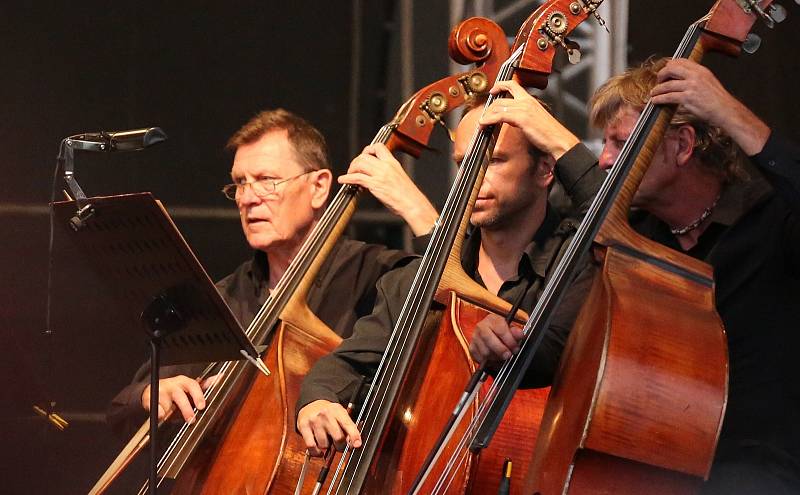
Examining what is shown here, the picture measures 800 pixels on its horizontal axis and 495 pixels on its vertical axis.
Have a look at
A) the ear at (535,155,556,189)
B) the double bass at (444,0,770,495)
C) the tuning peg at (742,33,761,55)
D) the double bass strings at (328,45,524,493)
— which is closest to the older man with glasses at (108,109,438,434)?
the ear at (535,155,556,189)

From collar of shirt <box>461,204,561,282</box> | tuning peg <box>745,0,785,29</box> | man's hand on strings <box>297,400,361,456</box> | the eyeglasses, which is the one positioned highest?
tuning peg <box>745,0,785,29</box>

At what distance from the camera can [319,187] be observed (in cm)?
350

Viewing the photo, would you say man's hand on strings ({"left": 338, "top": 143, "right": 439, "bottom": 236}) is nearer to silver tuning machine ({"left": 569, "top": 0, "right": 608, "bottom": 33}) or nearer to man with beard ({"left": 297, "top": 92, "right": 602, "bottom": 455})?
man with beard ({"left": 297, "top": 92, "right": 602, "bottom": 455})

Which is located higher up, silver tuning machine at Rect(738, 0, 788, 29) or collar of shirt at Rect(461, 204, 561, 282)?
silver tuning machine at Rect(738, 0, 788, 29)

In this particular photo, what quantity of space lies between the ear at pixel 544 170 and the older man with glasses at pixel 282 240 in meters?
0.42

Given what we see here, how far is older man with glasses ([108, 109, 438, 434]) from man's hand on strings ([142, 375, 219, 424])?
0.80 ft

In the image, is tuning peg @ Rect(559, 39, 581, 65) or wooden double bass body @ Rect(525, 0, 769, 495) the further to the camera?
tuning peg @ Rect(559, 39, 581, 65)

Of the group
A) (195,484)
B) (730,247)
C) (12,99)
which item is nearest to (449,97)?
(730,247)

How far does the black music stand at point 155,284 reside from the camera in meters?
2.35

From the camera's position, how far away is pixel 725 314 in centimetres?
238

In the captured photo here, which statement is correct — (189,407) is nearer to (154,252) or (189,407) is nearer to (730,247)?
(154,252)

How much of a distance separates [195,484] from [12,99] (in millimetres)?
1764

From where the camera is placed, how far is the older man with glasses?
328 centimetres

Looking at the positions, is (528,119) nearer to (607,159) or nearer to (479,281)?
(607,159)
